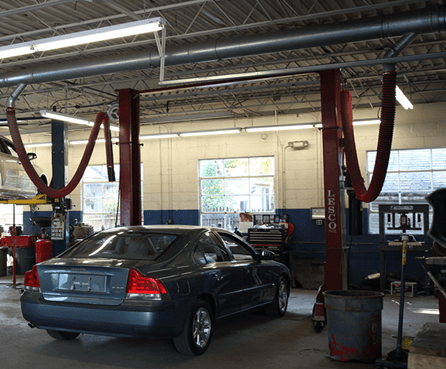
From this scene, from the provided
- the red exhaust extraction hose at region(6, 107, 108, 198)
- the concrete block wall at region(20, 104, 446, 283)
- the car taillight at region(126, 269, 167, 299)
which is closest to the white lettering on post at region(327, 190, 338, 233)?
the car taillight at region(126, 269, 167, 299)

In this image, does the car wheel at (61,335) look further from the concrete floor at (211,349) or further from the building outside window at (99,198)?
the building outside window at (99,198)

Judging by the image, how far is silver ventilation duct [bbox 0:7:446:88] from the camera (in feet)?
22.7

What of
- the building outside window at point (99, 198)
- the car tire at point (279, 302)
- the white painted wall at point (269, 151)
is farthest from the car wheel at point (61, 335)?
the building outside window at point (99, 198)

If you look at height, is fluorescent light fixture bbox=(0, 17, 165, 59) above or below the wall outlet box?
above

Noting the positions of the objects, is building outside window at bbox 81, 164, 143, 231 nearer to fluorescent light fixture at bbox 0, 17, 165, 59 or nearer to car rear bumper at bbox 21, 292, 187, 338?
fluorescent light fixture at bbox 0, 17, 165, 59

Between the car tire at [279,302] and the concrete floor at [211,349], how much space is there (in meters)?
0.10

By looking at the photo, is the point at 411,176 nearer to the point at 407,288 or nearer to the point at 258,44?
the point at 407,288

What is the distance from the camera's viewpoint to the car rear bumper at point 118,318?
180 inches

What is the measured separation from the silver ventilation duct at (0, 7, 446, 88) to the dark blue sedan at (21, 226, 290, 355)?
3320 mm

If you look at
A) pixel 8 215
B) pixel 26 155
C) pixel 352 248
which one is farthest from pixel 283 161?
pixel 8 215

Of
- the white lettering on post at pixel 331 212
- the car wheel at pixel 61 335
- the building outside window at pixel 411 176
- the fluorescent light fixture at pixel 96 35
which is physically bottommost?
the car wheel at pixel 61 335

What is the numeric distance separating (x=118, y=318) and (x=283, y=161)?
1062 cm

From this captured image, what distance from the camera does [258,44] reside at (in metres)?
7.75

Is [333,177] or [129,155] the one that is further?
[129,155]
